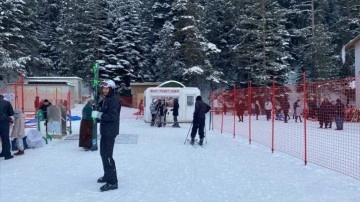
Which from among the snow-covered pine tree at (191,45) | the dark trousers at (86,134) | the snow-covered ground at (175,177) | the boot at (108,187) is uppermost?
the snow-covered pine tree at (191,45)

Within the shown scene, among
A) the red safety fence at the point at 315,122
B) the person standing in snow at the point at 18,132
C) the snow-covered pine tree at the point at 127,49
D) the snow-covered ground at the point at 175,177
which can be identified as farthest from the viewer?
the snow-covered pine tree at the point at 127,49

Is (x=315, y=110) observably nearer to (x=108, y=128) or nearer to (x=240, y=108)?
(x=240, y=108)

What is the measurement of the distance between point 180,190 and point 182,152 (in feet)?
15.9

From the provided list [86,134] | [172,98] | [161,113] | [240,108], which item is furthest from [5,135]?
[172,98]

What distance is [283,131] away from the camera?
19094 mm

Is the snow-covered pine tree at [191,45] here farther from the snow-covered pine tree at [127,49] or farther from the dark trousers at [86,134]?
the dark trousers at [86,134]

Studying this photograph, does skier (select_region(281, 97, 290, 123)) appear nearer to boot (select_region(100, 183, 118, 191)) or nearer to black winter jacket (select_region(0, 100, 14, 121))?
black winter jacket (select_region(0, 100, 14, 121))

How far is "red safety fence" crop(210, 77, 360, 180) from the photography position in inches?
406

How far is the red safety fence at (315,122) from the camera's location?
10.3 metres

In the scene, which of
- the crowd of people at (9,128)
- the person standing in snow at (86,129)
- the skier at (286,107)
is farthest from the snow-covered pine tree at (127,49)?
the crowd of people at (9,128)

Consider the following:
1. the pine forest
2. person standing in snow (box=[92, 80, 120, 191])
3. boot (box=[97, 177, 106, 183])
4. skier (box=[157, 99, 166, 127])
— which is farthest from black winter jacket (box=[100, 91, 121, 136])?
the pine forest

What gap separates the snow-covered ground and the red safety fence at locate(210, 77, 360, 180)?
0.99m

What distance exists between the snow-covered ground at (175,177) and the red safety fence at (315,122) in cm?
99

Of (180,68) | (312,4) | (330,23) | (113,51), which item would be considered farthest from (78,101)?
(330,23)
